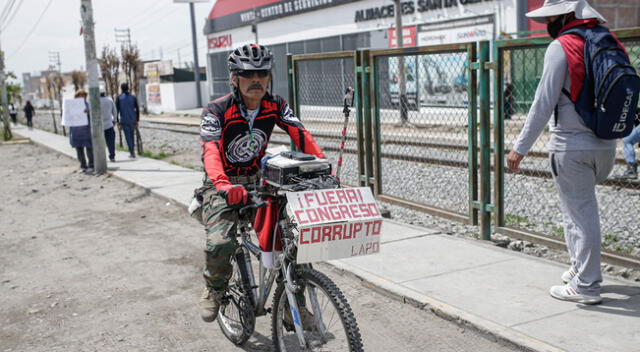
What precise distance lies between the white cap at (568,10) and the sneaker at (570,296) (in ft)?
6.16

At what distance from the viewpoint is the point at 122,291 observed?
19.2ft

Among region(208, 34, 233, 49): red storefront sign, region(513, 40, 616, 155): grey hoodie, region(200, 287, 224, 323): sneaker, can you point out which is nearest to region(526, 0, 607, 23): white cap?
region(513, 40, 616, 155): grey hoodie

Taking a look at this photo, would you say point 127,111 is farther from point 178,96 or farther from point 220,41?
point 178,96

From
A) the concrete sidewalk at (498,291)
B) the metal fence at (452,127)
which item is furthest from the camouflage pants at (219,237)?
the metal fence at (452,127)

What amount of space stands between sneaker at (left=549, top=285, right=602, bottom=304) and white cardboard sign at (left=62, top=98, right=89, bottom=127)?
12420 mm

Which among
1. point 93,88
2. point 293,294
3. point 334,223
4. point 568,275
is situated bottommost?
point 568,275

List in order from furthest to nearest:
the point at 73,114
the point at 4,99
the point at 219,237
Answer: the point at 4,99 → the point at 73,114 → the point at 219,237

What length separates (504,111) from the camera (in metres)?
6.23

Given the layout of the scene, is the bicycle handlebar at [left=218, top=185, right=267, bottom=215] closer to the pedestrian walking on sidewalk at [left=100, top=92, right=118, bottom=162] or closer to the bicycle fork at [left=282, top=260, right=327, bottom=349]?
the bicycle fork at [left=282, top=260, right=327, bottom=349]

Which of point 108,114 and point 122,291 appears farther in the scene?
point 108,114

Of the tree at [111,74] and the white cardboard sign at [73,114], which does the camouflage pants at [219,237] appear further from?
the tree at [111,74]

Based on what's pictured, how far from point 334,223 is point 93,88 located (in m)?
12.4

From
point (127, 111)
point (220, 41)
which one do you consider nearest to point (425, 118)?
point (127, 111)

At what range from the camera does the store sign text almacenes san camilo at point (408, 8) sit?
26.2 meters
